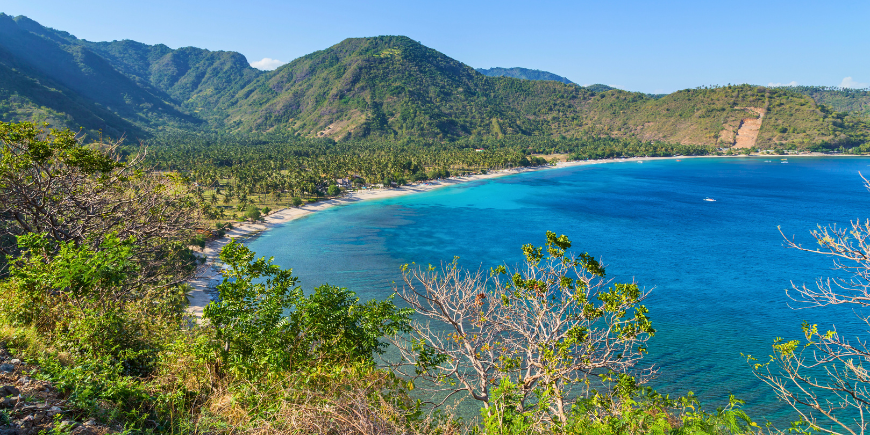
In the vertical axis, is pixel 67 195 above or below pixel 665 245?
above

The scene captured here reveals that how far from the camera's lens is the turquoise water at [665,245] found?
35719 millimetres

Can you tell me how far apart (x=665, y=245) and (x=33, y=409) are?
78.8 meters

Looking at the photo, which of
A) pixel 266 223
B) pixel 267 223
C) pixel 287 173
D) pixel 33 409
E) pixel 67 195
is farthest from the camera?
pixel 287 173

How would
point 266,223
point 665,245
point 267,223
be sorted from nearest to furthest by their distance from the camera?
point 665,245 → point 266,223 → point 267,223

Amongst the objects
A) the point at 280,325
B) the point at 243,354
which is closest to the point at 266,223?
the point at 280,325

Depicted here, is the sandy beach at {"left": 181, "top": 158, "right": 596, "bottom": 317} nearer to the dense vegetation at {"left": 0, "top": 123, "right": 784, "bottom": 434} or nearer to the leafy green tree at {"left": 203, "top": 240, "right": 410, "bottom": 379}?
the leafy green tree at {"left": 203, "top": 240, "right": 410, "bottom": 379}

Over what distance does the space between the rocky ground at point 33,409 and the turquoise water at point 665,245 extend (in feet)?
108

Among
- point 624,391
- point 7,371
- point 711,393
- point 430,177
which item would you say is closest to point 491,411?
point 624,391

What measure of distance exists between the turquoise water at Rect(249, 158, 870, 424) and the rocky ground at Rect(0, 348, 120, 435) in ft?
108

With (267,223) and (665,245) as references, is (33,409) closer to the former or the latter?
(267,223)

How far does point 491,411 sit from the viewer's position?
32.1 feet

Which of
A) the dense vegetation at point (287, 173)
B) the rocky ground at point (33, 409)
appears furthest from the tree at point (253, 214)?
the rocky ground at point (33, 409)

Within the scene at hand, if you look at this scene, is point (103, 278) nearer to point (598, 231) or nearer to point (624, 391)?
point (624, 391)

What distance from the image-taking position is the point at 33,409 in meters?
6.96
